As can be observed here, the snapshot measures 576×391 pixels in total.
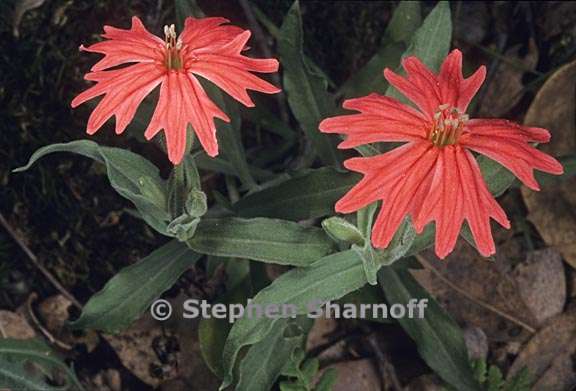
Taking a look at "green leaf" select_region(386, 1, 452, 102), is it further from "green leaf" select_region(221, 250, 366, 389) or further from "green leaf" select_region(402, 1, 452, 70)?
"green leaf" select_region(221, 250, 366, 389)

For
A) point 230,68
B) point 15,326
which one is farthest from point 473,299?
point 15,326

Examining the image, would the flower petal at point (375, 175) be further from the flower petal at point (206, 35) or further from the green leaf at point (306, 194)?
the green leaf at point (306, 194)

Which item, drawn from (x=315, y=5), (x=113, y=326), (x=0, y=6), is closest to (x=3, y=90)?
(x=0, y=6)

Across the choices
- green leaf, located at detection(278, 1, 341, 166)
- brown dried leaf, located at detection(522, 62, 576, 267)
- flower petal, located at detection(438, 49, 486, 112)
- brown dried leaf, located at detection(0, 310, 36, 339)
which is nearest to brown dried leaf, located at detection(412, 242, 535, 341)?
brown dried leaf, located at detection(522, 62, 576, 267)

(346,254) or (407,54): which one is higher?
(407,54)

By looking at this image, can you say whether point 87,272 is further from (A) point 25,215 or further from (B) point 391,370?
(B) point 391,370
